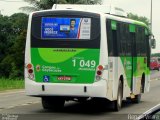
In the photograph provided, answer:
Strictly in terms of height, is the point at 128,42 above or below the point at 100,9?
below

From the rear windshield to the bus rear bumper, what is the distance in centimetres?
114

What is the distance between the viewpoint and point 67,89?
17.3 m

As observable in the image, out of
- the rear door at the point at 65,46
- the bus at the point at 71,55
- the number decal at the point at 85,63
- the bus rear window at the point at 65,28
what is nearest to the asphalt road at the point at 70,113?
the bus at the point at 71,55

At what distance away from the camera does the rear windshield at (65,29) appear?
17.4 meters

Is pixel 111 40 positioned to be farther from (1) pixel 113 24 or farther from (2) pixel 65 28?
(2) pixel 65 28

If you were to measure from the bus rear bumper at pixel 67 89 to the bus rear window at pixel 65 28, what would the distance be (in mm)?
1385

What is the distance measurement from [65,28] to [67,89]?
180cm

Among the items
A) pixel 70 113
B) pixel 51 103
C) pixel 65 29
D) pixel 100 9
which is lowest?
pixel 70 113

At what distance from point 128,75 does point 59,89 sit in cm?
387

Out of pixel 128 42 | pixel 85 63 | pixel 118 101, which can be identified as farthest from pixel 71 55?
pixel 128 42

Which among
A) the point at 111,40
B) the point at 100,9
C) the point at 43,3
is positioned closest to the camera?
the point at 111,40

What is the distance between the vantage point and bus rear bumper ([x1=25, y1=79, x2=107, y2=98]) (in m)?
17.1

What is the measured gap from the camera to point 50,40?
17719 mm

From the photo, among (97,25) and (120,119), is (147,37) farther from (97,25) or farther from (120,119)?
(120,119)
